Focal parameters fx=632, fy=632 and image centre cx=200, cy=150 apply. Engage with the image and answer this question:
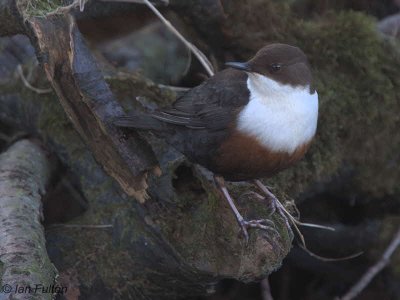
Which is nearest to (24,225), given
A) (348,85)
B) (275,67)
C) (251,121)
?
(251,121)

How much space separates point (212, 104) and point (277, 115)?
0.34 meters

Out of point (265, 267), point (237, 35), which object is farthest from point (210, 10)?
point (265, 267)

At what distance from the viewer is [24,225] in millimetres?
2846

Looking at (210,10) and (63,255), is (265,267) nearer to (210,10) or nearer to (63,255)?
(63,255)

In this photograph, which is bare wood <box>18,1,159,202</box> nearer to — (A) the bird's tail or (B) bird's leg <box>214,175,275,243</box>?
(A) the bird's tail

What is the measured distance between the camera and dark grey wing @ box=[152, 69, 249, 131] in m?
2.91

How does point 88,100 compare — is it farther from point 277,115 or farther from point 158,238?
point 277,115

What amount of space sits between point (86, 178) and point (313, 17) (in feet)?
7.00

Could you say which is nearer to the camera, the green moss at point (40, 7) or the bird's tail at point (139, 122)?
the green moss at point (40, 7)

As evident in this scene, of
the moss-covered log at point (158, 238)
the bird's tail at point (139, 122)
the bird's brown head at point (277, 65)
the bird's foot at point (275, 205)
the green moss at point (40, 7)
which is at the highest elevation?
the green moss at point (40, 7)

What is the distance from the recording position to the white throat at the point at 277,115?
2799mm

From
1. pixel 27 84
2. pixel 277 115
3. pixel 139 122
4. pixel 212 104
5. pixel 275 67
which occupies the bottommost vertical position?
pixel 27 84

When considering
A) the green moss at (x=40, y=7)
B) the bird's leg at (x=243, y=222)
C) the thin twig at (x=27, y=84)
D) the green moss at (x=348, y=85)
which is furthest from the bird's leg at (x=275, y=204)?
the thin twig at (x=27, y=84)

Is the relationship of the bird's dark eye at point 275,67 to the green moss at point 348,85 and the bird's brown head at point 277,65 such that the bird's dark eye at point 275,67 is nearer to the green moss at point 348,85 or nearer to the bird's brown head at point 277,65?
the bird's brown head at point 277,65
